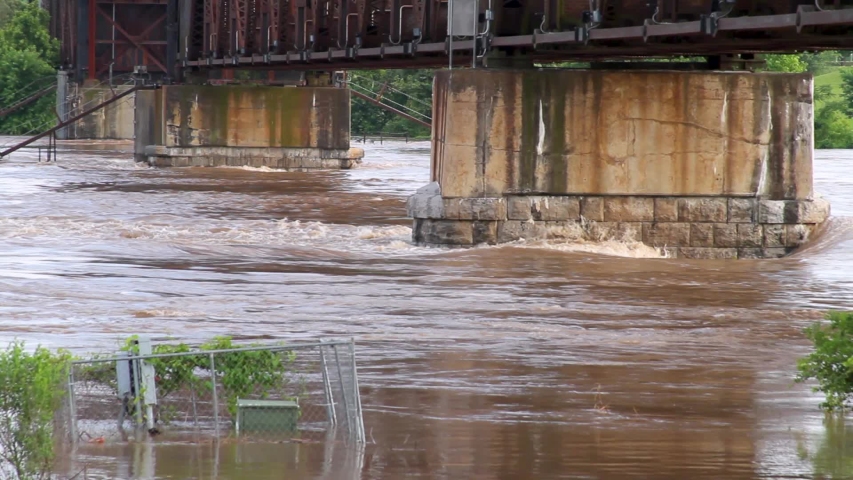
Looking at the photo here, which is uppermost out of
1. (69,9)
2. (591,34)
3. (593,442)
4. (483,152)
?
(69,9)

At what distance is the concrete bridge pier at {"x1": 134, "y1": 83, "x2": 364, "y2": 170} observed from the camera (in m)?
55.0

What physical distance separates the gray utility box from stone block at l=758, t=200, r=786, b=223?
56.1ft

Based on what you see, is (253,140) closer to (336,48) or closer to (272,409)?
(336,48)

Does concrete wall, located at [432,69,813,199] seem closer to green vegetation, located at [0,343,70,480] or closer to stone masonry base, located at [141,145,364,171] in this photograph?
green vegetation, located at [0,343,70,480]

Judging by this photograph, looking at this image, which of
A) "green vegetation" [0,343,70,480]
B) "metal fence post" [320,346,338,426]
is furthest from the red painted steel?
"green vegetation" [0,343,70,480]

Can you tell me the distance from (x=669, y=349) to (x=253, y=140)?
40196 millimetres

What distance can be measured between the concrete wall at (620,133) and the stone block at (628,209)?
17 centimetres

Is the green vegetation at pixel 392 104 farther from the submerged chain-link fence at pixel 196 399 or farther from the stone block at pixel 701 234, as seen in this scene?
the submerged chain-link fence at pixel 196 399

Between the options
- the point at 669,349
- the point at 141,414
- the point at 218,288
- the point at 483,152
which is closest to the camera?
the point at 141,414

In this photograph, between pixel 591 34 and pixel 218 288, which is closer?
pixel 218 288

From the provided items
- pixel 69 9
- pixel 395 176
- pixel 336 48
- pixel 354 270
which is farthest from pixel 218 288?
pixel 69 9

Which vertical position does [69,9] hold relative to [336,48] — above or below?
above

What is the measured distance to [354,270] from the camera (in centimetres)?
2398

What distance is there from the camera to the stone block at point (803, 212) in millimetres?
27016
